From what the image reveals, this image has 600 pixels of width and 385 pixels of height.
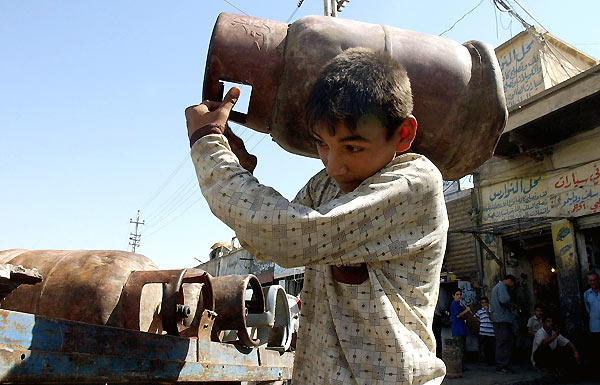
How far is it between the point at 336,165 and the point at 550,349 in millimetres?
8298

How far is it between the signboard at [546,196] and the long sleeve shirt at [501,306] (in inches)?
73.9

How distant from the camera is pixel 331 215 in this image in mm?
1061

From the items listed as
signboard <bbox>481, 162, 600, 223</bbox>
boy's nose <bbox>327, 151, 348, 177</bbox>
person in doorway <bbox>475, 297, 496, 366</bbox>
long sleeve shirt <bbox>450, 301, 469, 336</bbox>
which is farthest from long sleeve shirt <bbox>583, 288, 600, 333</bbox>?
boy's nose <bbox>327, 151, 348, 177</bbox>

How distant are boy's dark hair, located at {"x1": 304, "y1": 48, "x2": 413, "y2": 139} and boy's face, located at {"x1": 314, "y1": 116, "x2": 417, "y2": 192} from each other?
0.02 metres

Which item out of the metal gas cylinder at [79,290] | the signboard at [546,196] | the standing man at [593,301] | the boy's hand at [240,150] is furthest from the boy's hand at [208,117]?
the signboard at [546,196]

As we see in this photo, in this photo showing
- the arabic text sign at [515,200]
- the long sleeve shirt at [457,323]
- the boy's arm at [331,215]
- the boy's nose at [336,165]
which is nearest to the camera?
the boy's arm at [331,215]

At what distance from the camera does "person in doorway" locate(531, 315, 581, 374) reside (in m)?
7.76

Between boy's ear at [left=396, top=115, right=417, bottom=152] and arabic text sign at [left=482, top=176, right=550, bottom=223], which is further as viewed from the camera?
arabic text sign at [left=482, top=176, right=550, bottom=223]

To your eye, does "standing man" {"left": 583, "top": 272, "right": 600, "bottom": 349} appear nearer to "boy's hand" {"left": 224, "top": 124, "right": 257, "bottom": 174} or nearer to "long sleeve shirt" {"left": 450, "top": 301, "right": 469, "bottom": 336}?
"long sleeve shirt" {"left": 450, "top": 301, "right": 469, "bottom": 336}

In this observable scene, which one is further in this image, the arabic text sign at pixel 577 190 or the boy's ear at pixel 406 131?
the arabic text sign at pixel 577 190

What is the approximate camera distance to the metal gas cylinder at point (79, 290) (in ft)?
7.59

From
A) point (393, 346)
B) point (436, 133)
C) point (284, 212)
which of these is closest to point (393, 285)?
point (393, 346)

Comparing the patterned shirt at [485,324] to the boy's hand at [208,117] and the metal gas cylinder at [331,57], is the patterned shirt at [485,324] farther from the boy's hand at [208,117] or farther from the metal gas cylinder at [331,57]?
the boy's hand at [208,117]

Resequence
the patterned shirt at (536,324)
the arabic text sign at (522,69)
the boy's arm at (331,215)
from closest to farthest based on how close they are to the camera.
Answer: the boy's arm at (331,215), the patterned shirt at (536,324), the arabic text sign at (522,69)
